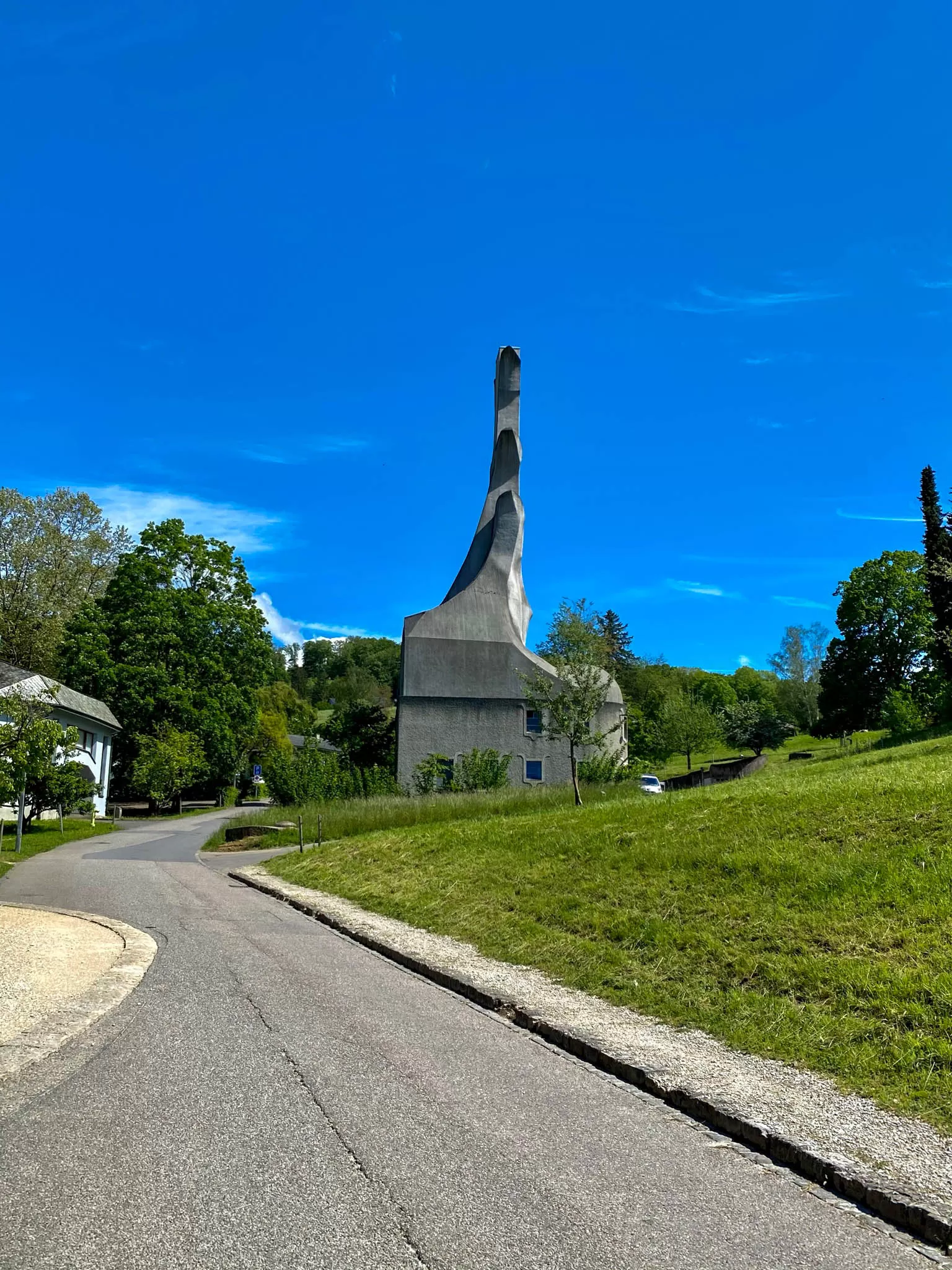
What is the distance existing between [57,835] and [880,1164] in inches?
1320

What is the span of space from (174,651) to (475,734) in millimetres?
19552

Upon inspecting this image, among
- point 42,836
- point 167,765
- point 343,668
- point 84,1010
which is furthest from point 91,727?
point 343,668

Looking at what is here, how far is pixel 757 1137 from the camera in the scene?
212 inches

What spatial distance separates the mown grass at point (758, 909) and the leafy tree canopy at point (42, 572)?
4151 cm

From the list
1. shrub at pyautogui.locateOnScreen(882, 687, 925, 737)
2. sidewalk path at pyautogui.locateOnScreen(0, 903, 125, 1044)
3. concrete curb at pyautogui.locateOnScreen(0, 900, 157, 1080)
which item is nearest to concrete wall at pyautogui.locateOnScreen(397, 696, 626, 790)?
shrub at pyautogui.locateOnScreen(882, 687, 925, 737)

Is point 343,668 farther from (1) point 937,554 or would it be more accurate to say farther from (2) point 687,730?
(1) point 937,554

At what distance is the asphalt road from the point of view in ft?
13.0

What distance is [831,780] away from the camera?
659 inches

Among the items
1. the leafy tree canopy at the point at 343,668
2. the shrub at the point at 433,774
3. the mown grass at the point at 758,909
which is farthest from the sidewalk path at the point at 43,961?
the leafy tree canopy at the point at 343,668

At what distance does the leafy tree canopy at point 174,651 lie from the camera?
1994 inches

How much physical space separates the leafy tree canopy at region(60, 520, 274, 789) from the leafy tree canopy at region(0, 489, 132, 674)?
2.92 m

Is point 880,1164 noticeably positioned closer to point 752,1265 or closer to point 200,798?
point 752,1265

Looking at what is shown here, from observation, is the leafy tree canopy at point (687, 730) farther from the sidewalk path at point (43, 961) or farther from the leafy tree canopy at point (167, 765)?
the sidewalk path at point (43, 961)

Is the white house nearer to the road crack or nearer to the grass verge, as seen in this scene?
the grass verge
